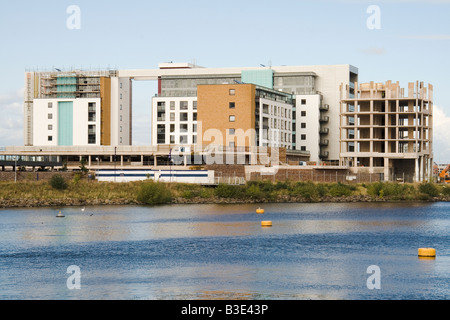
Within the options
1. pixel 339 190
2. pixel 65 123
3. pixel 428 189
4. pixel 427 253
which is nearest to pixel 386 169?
pixel 428 189

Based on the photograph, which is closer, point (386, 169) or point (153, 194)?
point (153, 194)

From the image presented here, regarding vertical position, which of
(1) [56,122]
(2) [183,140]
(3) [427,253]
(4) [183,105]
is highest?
(4) [183,105]

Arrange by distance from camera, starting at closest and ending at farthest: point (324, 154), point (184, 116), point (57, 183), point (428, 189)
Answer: point (57, 183) → point (428, 189) → point (184, 116) → point (324, 154)

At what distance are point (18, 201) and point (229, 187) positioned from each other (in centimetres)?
3533

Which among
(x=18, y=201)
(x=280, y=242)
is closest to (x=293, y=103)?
(x=18, y=201)

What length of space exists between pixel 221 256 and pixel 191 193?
73136 mm

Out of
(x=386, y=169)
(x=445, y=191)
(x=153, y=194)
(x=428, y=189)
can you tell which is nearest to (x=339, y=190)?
(x=428, y=189)

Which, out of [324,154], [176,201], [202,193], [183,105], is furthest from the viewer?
[324,154]

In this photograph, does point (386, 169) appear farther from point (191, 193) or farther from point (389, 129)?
point (191, 193)

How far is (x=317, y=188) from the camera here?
14350 centimetres

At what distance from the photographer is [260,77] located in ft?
650

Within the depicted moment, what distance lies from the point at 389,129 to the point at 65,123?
7743 centimetres

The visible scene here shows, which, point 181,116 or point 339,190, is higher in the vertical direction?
point 181,116
